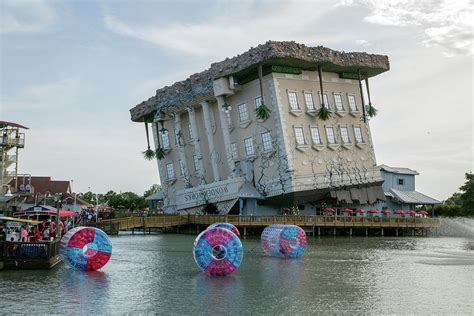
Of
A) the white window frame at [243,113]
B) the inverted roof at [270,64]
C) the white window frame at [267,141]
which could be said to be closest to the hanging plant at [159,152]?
the inverted roof at [270,64]

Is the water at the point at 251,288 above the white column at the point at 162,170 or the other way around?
the other way around

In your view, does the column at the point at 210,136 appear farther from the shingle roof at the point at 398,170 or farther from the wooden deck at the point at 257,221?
the shingle roof at the point at 398,170

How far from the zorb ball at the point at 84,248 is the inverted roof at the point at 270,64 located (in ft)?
107

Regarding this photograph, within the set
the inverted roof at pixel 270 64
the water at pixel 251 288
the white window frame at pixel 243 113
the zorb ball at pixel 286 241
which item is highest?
the inverted roof at pixel 270 64

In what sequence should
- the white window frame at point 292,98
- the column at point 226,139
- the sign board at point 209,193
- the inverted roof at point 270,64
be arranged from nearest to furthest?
the inverted roof at point 270,64, the white window frame at point 292,98, the sign board at point 209,193, the column at point 226,139

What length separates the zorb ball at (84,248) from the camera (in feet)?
78.6

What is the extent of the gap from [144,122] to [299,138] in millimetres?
26329

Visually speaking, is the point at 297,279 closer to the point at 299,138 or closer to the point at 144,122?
the point at 299,138

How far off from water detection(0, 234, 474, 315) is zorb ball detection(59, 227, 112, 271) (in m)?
0.45

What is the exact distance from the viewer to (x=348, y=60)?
60.5 metres

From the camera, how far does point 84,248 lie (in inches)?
954

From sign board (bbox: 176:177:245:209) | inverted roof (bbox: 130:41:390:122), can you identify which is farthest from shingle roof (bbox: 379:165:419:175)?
sign board (bbox: 176:177:245:209)

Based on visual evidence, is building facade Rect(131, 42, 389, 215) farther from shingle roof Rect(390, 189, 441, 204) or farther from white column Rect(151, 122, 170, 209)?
white column Rect(151, 122, 170, 209)

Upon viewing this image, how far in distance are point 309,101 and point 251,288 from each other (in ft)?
132
